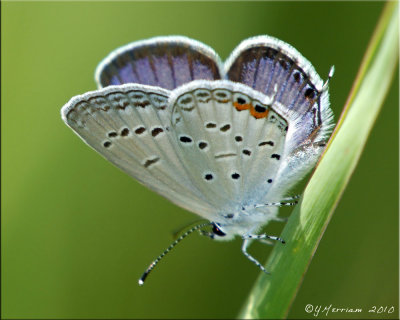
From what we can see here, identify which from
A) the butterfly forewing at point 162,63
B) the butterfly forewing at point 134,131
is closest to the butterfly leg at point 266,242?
the butterfly forewing at point 134,131

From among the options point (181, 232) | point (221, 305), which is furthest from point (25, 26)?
point (221, 305)

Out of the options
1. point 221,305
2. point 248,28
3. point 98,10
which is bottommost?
point 221,305

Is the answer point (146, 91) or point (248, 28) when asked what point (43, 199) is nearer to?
point (146, 91)

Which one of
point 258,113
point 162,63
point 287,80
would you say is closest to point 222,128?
point 258,113

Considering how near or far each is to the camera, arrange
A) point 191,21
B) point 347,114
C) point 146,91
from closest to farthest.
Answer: point 347,114 → point 146,91 → point 191,21

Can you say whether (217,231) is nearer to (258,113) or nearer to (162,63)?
(258,113)

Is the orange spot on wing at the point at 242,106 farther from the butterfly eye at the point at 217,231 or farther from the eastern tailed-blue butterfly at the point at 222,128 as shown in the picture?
the butterfly eye at the point at 217,231

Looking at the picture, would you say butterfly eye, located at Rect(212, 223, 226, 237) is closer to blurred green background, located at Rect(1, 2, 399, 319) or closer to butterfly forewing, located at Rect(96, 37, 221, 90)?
blurred green background, located at Rect(1, 2, 399, 319)
